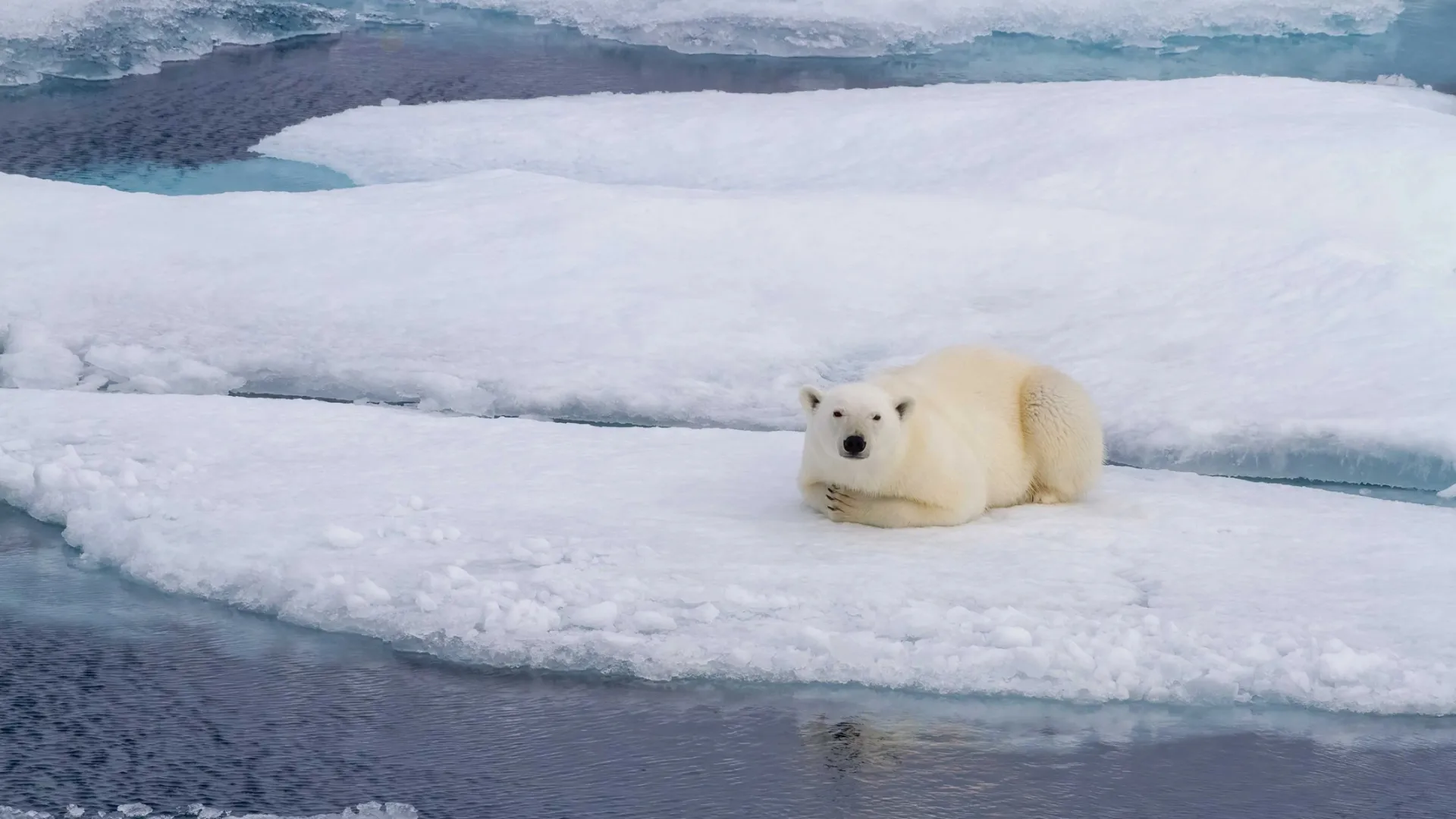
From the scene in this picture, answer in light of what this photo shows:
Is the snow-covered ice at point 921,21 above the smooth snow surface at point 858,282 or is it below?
above

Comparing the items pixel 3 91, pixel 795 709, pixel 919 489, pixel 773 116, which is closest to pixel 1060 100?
pixel 773 116

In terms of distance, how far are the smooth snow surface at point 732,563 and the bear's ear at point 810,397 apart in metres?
0.36

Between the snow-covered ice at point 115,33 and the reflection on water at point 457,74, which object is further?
the snow-covered ice at point 115,33

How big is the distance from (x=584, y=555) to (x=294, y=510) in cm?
96

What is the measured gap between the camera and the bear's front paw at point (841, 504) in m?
4.41

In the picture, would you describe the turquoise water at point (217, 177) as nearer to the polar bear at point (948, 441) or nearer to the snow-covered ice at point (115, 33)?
the snow-covered ice at point (115, 33)

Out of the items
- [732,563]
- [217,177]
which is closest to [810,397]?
[732,563]

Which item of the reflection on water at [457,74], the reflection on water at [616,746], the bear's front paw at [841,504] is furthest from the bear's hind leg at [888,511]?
the reflection on water at [457,74]

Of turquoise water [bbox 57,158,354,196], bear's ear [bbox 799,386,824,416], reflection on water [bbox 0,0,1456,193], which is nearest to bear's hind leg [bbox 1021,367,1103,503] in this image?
bear's ear [bbox 799,386,824,416]

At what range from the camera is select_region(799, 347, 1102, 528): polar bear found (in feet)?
13.8

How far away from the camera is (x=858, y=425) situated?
13.4ft

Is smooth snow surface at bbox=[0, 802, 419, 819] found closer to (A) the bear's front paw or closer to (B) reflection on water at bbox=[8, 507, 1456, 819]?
(B) reflection on water at bbox=[8, 507, 1456, 819]

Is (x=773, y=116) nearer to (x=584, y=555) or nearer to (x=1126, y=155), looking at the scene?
(x=1126, y=155)

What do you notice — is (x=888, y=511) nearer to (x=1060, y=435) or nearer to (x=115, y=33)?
(x=1060, y=435)
